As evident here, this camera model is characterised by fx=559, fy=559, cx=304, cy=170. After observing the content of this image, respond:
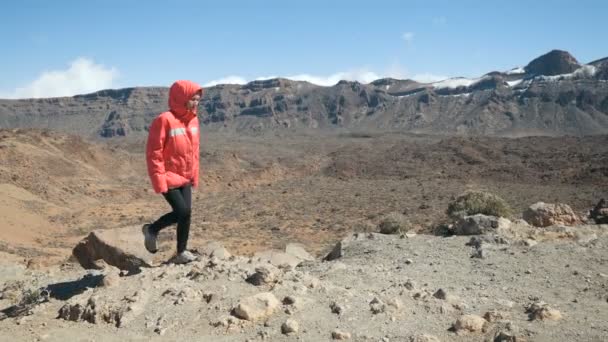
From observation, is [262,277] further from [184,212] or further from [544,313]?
[544,313]

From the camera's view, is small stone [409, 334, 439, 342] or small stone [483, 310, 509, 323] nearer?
small stone [409, 334, 439, 342]

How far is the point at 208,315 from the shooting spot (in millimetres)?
4770

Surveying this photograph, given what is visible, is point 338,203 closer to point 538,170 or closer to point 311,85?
point 538,170

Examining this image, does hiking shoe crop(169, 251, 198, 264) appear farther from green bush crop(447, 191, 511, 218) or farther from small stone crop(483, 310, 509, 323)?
green bush crop(447, 191, 511, 218)

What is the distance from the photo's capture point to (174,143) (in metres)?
5.45

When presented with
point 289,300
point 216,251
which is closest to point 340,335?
point 289,300

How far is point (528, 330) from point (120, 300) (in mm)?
3458

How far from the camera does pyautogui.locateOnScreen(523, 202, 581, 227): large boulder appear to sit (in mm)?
9828

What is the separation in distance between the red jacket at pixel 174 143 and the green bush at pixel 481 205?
→ 7530mm

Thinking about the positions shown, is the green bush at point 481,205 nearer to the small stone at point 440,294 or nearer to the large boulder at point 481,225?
the large boulder at point 481,225

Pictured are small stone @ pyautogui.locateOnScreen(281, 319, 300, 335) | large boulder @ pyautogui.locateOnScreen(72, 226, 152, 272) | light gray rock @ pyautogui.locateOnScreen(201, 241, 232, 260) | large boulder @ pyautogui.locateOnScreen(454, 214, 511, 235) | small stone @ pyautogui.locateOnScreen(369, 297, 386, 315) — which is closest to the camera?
small stone @ pyautogui.locateOnScreen(281, 319, 300, 335)

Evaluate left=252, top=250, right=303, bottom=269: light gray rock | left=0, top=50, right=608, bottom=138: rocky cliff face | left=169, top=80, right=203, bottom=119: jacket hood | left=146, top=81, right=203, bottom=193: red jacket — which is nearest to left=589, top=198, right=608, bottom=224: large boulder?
left=252, top=250, right=303, bottom=269: light gray rock

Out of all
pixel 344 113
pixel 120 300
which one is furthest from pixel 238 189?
pixel 344 113

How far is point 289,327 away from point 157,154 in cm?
210
